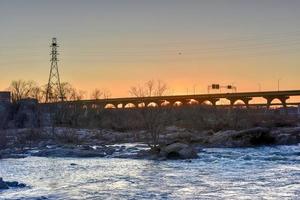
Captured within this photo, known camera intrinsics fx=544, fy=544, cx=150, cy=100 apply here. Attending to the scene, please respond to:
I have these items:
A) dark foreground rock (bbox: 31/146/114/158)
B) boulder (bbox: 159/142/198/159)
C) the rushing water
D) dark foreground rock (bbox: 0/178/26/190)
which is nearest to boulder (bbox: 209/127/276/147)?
the rushing water

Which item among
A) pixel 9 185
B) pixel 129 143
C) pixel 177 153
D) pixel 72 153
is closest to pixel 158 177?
pixel 9 185

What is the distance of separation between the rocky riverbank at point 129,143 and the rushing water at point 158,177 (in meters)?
2.61

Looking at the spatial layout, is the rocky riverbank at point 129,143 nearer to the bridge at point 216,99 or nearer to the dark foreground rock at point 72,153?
the dark foreground rock at point 72,153

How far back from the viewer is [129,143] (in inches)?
2269

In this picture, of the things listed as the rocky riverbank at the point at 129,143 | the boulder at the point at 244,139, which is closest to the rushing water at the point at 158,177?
the rocky riverbank at the point at 129,143

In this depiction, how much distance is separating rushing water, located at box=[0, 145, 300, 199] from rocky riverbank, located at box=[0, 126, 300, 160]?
261cm

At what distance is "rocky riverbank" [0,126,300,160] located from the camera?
135 feet

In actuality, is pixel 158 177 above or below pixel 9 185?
below

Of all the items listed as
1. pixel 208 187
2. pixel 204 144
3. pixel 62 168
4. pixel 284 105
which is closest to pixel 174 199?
pixel 208 187

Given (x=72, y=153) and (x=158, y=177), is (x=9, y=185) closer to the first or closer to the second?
(x=158, y=177)

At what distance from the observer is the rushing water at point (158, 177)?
21.7 metres

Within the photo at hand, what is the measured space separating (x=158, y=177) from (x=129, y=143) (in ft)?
98.8

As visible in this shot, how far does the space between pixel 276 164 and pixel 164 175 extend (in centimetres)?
890

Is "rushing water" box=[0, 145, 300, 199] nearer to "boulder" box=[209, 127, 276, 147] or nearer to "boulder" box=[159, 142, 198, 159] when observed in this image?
"boulder" box=[159, 142, 198, 159]
